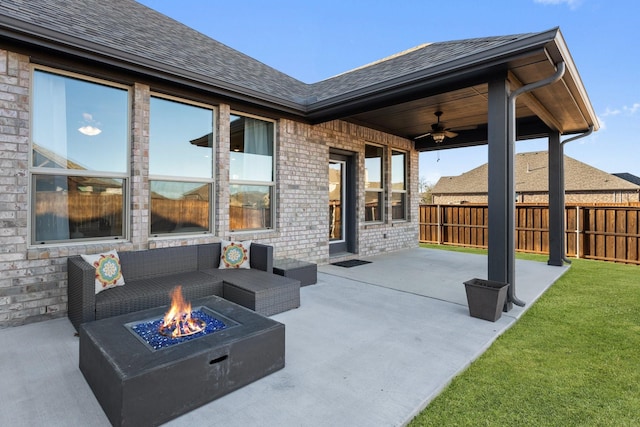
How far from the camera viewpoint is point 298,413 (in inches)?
82.2

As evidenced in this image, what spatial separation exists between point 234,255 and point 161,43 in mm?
3435

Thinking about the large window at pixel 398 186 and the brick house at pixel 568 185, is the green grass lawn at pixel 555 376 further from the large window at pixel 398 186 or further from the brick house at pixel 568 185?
the brick house at pixel 568 185

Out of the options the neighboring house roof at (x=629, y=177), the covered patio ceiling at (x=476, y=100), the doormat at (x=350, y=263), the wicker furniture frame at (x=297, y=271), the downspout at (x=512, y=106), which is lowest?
the doormat at (x=350, y=263)

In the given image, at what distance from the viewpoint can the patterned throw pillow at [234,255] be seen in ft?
15.5

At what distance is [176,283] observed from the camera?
3871 millimetres

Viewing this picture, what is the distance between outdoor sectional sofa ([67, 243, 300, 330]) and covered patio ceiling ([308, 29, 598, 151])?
2.97m

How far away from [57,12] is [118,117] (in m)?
1.40

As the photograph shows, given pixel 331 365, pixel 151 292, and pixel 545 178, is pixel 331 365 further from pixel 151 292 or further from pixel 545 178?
pixel 545 178

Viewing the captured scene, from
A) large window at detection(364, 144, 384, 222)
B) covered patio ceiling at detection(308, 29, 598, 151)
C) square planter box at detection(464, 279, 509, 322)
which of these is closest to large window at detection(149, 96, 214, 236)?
covered patio ceiling at detection(308, 29, 598, 151)

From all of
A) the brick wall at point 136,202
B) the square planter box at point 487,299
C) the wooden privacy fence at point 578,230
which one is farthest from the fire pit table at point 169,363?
the wooden privacy fence at point 578,230

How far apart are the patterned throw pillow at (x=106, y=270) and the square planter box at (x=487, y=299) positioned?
13.4 ft

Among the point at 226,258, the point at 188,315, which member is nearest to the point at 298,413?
the point at 188,315

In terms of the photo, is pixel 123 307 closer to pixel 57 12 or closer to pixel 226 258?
pixel 226 258

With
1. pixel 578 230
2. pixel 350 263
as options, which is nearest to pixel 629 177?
pixel 578 230
